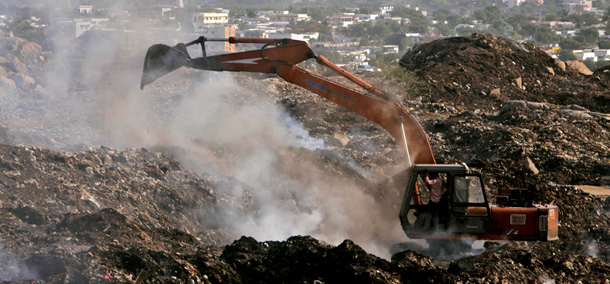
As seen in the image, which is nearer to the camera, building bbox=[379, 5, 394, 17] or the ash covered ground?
the ash covered ground

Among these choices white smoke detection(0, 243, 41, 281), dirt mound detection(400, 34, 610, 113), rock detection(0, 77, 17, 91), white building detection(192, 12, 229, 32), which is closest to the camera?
→ white smoke detection(0, 243, 41, 281)

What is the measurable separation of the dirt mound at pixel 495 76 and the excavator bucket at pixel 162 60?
44.2ft

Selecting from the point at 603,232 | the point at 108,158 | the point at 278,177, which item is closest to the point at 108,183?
the point at 108,158

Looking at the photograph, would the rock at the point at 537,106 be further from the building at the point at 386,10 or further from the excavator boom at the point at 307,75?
the building at the point at 386,10

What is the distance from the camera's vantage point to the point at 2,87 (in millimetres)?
25281

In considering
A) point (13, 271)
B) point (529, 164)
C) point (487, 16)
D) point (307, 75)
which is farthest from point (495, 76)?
point (487, 16)

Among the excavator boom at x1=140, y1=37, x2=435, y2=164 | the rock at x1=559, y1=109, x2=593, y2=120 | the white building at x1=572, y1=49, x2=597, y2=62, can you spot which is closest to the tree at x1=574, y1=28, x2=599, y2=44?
the white building at x1=572, y1=49, x2=597, y2=62

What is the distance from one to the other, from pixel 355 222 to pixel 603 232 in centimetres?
412

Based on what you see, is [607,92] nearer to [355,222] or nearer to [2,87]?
[355,222]

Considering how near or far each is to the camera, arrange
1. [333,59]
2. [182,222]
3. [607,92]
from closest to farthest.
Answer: [182,222], [607,92], [333,59]

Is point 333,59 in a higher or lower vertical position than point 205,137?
lower

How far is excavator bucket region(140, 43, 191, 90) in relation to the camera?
1052 cm

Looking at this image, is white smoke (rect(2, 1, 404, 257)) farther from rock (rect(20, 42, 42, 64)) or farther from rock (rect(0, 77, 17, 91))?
rock (rect(20, 42, 42, 64))

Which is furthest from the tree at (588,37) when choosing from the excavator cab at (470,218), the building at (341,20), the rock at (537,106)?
the excavator cab at (470,218)
